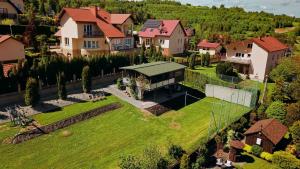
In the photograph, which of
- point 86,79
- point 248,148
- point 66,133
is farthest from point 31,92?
point 248,148

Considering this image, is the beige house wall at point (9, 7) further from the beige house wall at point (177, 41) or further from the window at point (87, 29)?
the beige house wall at point (177, 41)

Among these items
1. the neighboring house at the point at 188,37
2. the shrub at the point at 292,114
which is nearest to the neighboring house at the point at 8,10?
the neighboring house at the point at 188,37

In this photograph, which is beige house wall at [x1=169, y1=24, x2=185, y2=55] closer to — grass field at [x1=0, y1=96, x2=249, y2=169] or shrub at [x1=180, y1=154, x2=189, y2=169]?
grass field at [x1=0, y1=96, x2=249, y2=169]

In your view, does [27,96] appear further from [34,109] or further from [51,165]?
[51,165]

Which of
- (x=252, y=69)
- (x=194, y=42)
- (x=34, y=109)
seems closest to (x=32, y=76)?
(x=34, y=109)

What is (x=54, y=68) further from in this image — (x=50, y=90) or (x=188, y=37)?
(x=188, y=37)
